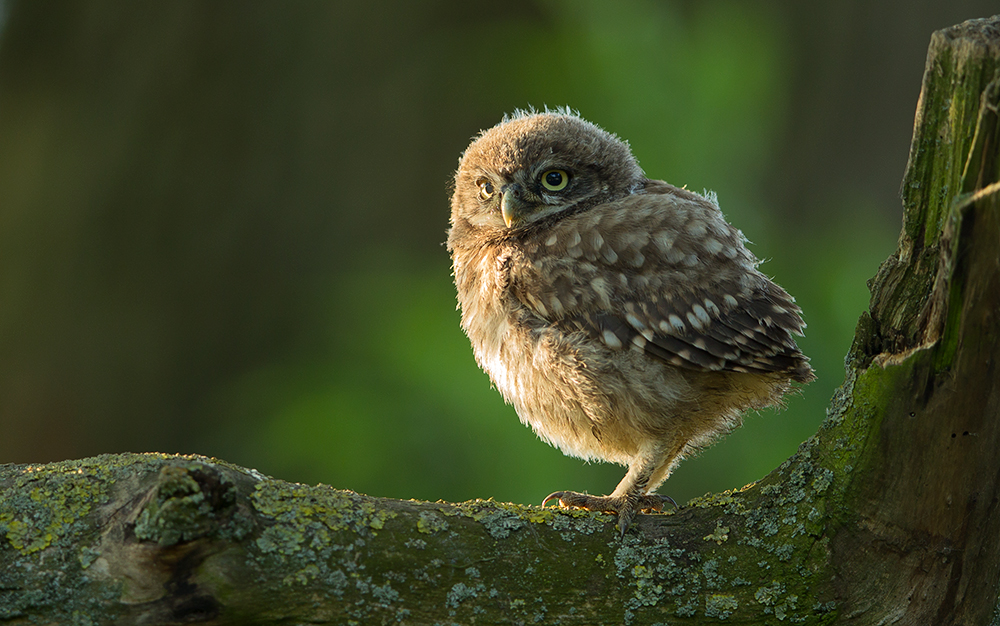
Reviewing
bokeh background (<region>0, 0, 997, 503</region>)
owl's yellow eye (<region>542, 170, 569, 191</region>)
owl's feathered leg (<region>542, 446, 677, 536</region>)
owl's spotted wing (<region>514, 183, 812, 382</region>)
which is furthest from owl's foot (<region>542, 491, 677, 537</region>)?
bokeh background (<region>0, 0, 997, 503</region>)

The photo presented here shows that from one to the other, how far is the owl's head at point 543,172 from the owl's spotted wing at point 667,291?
14.1 inches

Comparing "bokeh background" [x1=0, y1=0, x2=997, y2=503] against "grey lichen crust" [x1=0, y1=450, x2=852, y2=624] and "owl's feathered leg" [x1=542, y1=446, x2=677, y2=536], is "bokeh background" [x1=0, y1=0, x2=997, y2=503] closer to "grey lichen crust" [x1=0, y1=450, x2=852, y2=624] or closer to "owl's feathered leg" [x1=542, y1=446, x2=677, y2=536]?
"owl's feathered leg" [x1=542, y1=446, x2=677, y2=536]

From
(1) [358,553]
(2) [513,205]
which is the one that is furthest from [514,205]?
(1) [358,553]

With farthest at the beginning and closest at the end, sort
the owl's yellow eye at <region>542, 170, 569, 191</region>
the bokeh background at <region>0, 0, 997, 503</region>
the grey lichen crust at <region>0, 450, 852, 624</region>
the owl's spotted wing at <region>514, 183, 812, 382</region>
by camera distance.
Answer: the bokeh background at <region>0, 0, 997, 503</region>, the owl's yellow eye at <region>542, 170, 569, 191</region>, the owl's spotted wing at <region>514, 183, 812, 382</region>, the grey lichen crust at <region>0, 450, 852, 624</region>

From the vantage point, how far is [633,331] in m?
2.63

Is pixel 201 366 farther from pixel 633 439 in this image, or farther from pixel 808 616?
pixel 808 616

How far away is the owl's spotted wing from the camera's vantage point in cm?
257

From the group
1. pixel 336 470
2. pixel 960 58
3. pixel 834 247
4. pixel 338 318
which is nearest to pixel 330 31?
pixel 338 318

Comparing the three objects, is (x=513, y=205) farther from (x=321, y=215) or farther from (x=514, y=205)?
(x=321, y=215)

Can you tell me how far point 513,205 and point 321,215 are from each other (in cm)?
263

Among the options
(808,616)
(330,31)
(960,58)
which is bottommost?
(808,616)

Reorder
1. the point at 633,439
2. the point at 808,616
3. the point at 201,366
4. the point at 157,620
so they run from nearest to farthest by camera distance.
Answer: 1. the point at 157,620
2. the point at 808,616
3. the point at 633,439
4. the point at 201,366

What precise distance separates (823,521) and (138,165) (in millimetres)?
4470

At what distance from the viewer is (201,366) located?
16.8 ft
